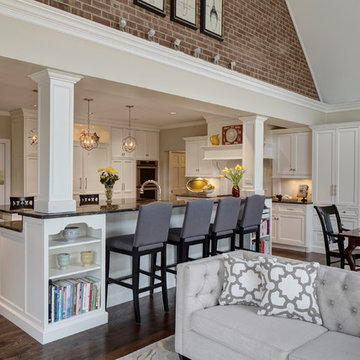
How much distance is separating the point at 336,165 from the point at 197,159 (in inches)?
123

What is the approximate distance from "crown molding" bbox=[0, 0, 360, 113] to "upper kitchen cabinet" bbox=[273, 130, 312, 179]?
5.68 ft

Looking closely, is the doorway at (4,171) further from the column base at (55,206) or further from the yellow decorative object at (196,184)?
the column base at (55,206)

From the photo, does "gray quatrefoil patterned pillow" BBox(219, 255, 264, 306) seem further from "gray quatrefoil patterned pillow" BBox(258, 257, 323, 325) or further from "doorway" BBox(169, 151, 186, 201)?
"doorway" BBox(169, 151, 186, 201)

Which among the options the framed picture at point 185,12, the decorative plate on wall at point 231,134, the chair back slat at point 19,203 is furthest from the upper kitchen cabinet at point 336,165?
the chair back slat at point 19,203

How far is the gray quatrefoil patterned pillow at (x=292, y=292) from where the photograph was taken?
8.02 feet

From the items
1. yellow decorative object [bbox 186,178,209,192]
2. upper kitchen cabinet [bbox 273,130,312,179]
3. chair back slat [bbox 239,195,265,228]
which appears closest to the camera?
chair back slat [bbox 239,195,265,228]

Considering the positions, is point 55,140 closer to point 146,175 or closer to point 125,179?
point 125,179

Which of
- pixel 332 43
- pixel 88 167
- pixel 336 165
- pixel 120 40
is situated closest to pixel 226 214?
pixel 120 40

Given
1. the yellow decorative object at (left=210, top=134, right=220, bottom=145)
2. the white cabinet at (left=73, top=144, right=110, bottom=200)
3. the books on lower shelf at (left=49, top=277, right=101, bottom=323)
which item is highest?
the yellow decorative object at (left=210, top=134, right=220, bottom=145)

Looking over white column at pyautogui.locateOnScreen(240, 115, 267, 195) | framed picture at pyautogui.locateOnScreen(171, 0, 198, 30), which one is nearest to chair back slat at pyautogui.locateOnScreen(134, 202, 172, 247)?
framed picture at pyautogui.locateOnScreen(171, 0, 198, 30)

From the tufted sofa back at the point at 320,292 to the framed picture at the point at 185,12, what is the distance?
2858 mm

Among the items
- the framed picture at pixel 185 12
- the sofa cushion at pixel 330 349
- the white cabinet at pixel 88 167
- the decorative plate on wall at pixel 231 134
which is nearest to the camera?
the sofa cushion at pixel 330 349

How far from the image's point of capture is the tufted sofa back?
2346mm

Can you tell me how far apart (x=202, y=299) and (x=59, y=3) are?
2758 mm
